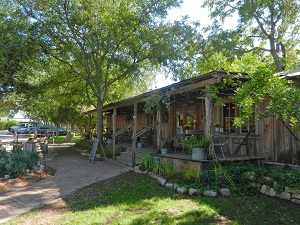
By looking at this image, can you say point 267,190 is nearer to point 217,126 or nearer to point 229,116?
point 217,126

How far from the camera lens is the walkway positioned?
16.3 feet

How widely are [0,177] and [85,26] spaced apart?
7453mm

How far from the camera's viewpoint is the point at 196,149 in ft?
21.8

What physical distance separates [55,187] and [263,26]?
15921 millimetres

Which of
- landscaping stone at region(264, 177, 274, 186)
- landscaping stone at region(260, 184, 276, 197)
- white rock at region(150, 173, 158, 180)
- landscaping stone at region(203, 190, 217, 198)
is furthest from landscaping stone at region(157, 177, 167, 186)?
landscaping stone at region(264, 177, 274, 186)

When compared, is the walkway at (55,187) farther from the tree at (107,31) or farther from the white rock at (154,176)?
the tree at (107,31)

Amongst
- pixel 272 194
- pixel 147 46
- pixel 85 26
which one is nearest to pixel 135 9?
pixel 147 46

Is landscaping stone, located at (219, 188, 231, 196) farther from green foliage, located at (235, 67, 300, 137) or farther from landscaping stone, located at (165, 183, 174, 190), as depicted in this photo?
green foliage, located at (235, 67, 300, 137)

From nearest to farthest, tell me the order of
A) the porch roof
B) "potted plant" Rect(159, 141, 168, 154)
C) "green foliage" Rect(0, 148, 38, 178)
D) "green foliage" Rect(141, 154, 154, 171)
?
the porch roof
"green foliage" Rect(0, 148, 38, 178)
"green foliage" Rect(141, 154, 154, 171)
"potted plant" Rect(159, 141, 168, 154)

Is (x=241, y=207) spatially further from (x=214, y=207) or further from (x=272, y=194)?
(x=272, y=194)

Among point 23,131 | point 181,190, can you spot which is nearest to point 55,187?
point 181,190

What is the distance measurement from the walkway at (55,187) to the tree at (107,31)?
15.1 feet

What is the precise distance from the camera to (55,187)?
648 centimetres

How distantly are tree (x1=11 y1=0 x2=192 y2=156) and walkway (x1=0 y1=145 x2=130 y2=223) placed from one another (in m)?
4.60
